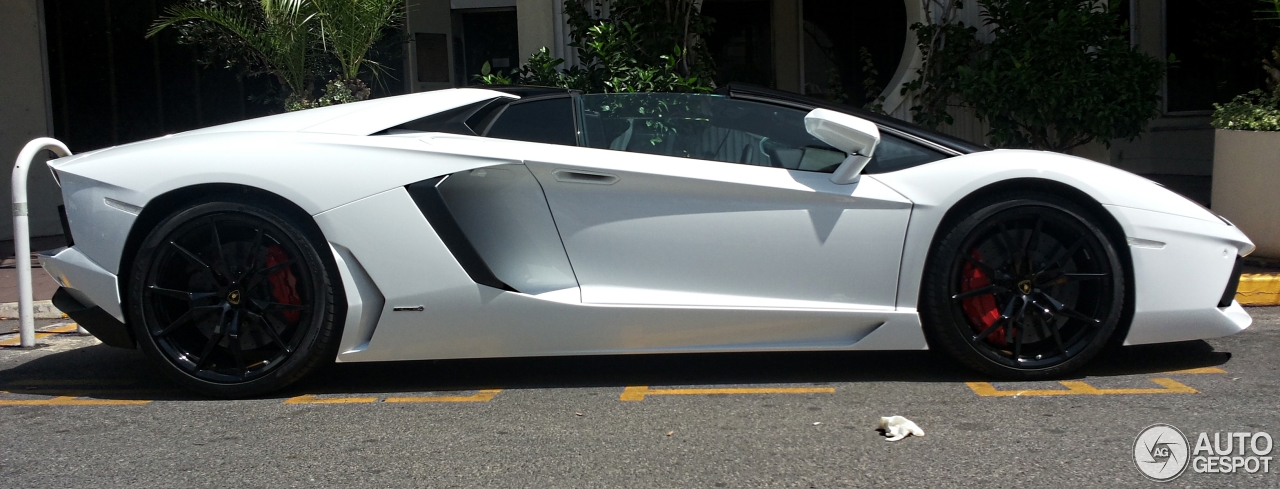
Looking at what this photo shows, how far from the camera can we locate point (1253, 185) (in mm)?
5613

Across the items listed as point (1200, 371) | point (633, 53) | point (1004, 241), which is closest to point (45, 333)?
point (633, 53)

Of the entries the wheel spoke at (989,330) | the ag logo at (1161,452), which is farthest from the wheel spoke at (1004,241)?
the ag logo at (1161,452)

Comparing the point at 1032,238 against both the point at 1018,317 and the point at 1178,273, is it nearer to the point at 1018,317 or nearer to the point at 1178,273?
the point at 1018,317

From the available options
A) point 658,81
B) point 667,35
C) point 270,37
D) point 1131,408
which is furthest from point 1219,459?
point 270,37

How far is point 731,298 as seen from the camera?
141 inches

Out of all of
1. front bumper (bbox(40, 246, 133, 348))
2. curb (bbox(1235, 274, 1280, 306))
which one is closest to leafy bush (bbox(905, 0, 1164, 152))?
curb (bbox(1235, 274, 1280, 306))

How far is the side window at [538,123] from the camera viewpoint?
3.71 m

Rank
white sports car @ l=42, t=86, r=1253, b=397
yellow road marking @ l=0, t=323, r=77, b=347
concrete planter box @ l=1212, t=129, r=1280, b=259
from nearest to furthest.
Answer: white sports car @ l=42, t=86, r=1253, b=397 < yellow road marking @ l=0, t=323, r=77, b=347 < concrete planter box @ l=1212, t=129, r=1280, b=259

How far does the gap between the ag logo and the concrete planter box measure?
10.1 feet

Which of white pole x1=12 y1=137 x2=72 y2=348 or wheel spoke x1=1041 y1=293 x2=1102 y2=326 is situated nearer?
wheel spoke x1=1041 y1=293 x2=1102 y2=326

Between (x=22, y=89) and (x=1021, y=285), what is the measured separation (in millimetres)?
8705

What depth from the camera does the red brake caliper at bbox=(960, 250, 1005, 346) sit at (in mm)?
3617

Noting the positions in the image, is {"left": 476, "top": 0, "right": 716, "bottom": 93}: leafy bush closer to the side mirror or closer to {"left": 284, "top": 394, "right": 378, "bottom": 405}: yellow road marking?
the side mirror

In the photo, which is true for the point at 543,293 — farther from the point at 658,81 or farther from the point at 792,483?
the point at 658,81
